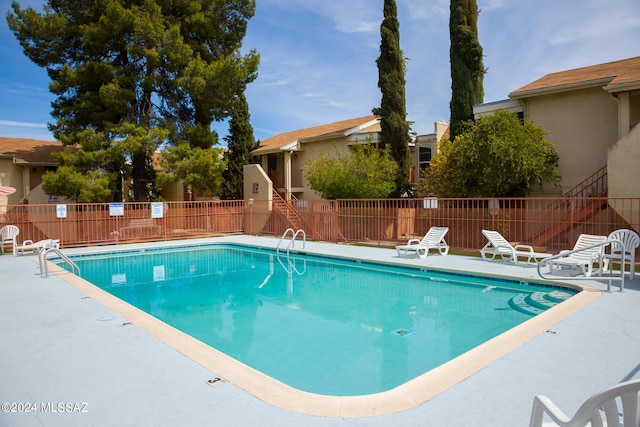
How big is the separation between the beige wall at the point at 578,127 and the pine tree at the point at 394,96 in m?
6.42

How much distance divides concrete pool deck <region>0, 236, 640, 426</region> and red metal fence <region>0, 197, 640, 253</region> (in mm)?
6948

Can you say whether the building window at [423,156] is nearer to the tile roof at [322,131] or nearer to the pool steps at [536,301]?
the tile roof at [322,131]

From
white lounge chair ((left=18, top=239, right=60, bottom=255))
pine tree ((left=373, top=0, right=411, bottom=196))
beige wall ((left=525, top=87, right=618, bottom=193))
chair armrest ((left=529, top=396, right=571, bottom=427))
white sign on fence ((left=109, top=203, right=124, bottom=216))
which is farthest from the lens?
pine tree ((left=373, top=0, right=411, bottom=196))

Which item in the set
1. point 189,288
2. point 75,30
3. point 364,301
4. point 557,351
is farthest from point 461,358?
point 75,30

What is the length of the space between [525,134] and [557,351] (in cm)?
1317

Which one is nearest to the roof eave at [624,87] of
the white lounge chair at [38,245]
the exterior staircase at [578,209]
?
the exterior staircase at [578,209]

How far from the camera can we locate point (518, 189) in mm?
17594

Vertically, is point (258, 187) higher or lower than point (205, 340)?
higher

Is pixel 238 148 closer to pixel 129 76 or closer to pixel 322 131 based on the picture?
pixel 322 131

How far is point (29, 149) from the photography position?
25.6 metres

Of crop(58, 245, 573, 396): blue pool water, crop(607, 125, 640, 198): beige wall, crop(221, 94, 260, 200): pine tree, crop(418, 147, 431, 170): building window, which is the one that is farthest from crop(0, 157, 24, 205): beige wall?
crop(607, 125, 640, 198): beige wall

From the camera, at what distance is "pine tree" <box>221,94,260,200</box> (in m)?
27.5

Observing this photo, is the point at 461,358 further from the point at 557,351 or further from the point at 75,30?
the point at 75,30

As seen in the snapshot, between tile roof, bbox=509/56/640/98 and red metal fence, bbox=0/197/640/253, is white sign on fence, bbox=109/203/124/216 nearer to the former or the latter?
red metal fence, bbox=0/197/640/253
